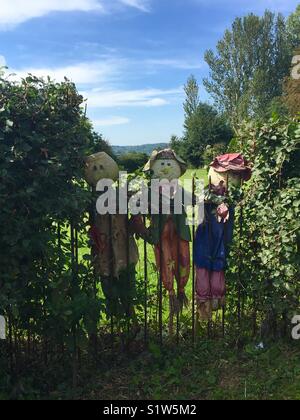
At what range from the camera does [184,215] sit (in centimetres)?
353

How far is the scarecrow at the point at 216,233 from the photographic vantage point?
357 centimetres

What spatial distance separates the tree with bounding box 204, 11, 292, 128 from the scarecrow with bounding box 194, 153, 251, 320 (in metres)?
36.3

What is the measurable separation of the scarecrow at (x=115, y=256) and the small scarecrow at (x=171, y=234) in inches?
8.2

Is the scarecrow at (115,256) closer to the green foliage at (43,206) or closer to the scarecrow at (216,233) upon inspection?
the green foliage at (43,206)

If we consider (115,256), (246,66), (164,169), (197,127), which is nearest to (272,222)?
(164,169)

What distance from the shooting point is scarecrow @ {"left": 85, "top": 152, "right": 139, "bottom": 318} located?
3.37m

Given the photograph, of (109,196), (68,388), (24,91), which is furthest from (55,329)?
(24,91)

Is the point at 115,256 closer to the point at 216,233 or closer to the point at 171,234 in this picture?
the point at 171,234

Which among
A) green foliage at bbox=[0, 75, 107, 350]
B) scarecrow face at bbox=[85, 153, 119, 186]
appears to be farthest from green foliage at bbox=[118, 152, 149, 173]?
green foliage at bbox=[0, 75, 107, 350]

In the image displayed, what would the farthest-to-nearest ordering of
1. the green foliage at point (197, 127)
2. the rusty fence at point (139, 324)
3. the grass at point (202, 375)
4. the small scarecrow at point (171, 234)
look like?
the green foliage at point (197, 127), the small scarecrow at point (171, 234), the rusty fence at point (139, 324), the grass at point (202, 375)

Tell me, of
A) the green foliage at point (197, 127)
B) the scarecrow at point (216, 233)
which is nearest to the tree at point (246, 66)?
the green foliage at point (197, 127)

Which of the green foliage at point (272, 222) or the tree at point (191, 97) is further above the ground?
the tree at point (191, 97)

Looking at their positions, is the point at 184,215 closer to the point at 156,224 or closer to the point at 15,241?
the point at 156,224

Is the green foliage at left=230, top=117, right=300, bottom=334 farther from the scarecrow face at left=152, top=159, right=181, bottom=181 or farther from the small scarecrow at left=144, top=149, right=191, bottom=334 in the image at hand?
the scarecrow face at left=152, top=159, right=181, bottom=181
